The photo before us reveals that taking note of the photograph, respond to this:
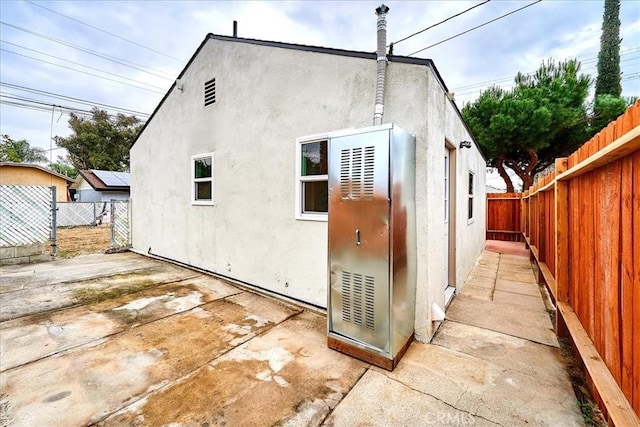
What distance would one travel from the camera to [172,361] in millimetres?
2494

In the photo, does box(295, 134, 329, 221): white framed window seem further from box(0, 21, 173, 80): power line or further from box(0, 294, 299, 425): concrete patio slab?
box(0, 21, 173, 80): power line

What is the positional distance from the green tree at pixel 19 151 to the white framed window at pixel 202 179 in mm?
32814

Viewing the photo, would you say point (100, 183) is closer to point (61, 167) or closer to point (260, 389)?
point (61, 167)

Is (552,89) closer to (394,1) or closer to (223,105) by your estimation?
(394,1)

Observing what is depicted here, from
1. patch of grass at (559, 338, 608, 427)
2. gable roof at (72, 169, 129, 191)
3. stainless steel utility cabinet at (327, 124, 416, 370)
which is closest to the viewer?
patch of grass at (559, 338, 608, 427)

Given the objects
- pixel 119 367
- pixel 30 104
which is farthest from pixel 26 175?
pixel 119 367

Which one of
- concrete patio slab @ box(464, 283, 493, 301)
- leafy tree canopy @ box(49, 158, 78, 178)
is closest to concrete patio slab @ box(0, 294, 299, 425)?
concrete patio slab @ box(464, 283, 493, 301)

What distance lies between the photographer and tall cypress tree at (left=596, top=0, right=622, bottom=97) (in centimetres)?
1619

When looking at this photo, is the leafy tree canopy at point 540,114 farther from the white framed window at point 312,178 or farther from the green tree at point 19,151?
the green tree at point 19,151

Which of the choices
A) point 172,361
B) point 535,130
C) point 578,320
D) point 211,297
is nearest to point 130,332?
point 172,361

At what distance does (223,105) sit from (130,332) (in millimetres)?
3881

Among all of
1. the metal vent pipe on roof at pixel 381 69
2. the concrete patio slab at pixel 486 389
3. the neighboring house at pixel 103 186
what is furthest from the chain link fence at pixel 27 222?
the neighboring house at pixel 103 186

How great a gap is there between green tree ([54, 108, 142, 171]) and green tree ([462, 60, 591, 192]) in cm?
2777

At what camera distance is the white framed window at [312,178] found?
364cm
